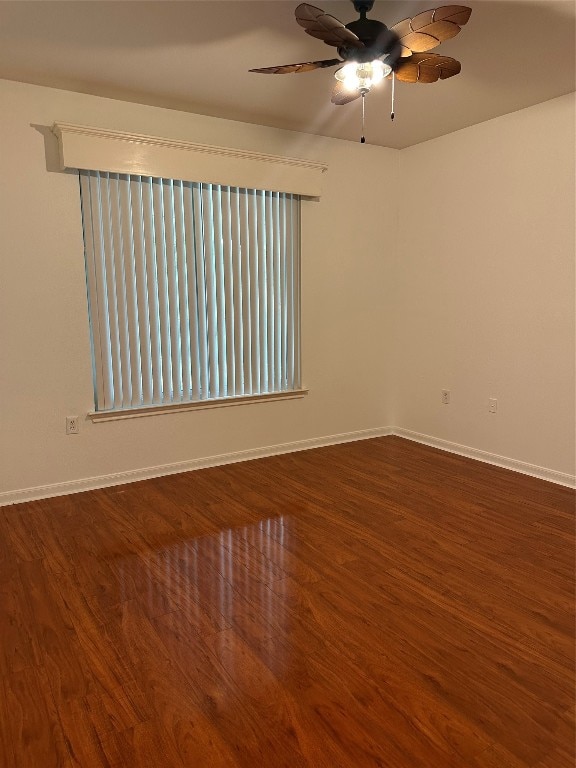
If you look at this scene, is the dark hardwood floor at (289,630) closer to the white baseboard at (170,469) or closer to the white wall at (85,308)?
the white baseboard at (170,469)

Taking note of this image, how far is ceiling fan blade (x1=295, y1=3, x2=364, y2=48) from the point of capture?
1.91 meters

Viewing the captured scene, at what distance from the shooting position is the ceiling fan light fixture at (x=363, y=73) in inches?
89.8

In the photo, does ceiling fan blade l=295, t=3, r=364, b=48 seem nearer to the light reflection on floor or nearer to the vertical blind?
the vertical blind

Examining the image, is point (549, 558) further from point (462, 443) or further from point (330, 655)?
point (462, 443)

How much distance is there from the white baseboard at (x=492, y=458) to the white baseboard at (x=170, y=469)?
31cm

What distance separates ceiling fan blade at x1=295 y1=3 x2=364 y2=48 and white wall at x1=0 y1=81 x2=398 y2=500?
1813 millimetres

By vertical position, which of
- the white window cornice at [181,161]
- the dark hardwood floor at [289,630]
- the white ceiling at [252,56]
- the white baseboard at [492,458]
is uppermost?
the white ceiling at [252,56]

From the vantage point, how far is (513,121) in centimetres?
369

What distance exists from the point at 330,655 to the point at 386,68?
243cm

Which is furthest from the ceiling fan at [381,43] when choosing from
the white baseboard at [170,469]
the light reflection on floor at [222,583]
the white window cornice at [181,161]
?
the white baseboard at [170,469]

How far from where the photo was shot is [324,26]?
1986 millimetres

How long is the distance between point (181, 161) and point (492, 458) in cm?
316

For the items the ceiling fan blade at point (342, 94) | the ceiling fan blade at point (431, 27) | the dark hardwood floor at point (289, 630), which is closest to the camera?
the dark hardwood floor at point (289, 630)

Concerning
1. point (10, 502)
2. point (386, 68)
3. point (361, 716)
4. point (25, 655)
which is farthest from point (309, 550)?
point (386, 68)
